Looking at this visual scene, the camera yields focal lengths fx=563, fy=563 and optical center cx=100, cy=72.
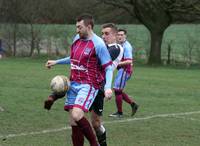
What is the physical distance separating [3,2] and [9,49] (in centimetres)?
449

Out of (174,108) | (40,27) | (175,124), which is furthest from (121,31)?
(40,27)

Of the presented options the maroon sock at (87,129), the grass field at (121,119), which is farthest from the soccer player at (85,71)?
the grass field at (121,119)

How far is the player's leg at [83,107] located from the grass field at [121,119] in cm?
116

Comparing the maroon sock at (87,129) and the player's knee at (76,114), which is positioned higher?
the player's knee at (76,114)

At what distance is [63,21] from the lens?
39.2 meters

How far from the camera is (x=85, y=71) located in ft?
24.0

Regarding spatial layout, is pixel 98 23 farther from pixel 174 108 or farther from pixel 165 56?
pixel 174 108

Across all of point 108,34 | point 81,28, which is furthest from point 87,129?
point 108,34

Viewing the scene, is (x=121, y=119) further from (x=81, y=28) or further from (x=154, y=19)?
(x=154, y=19)

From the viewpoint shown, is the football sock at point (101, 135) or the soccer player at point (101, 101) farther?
the football sock at point (101, 135)

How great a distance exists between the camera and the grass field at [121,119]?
28.8 ft

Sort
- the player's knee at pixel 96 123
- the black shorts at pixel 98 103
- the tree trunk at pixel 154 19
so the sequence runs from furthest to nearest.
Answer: the tree trunk at pixel 154 19, the player's knee at pixel 96 123, the black shorts at pixel 98 103

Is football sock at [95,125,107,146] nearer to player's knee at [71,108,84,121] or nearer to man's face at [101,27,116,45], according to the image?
player's knee at [71,108,84,121]

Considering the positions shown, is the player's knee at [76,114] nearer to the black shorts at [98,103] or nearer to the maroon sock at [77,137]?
the maroon sock at [77,137]
